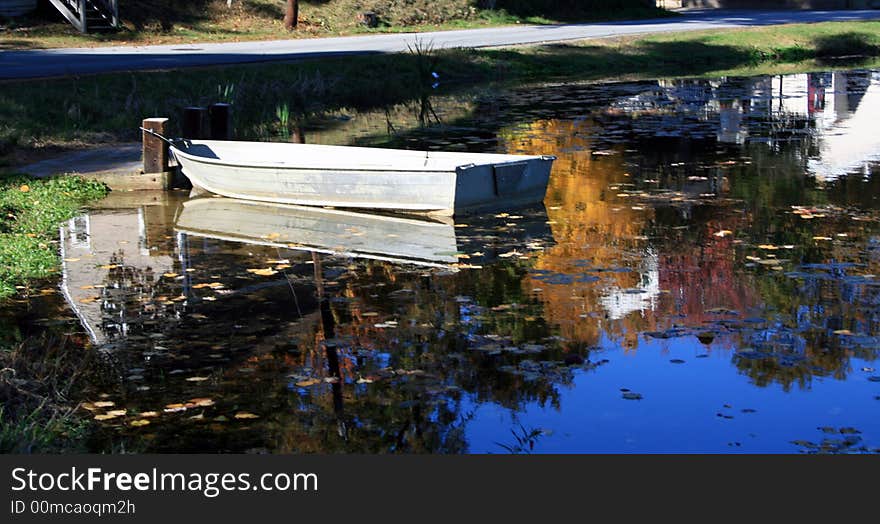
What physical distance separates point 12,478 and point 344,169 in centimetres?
973

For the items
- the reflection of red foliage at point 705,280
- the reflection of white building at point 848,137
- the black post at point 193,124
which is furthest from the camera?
the black post at point 193,124

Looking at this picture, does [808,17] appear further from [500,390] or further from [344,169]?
[500,390]

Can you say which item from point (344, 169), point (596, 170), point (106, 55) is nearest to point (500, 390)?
point (344, 169)

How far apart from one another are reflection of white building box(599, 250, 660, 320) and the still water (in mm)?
30

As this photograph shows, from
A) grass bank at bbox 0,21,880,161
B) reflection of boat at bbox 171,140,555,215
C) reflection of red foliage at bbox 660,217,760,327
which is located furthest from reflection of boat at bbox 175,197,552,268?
grass bank at bbox 0,21,880,161

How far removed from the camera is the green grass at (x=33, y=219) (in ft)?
41.3

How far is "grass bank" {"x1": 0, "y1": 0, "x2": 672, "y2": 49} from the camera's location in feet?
112

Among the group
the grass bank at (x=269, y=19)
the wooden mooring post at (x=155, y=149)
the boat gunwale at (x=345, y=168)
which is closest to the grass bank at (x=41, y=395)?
the boat gunwale at (x=345, y=168)

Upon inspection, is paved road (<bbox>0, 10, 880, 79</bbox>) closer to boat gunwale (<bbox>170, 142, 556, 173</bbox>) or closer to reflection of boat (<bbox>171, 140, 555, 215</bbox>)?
boat gunwale (<bbox>170, 142, 556, 173</bbox>)

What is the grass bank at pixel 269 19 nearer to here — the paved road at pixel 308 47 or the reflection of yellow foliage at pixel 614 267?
the paved road at pixel 308 47

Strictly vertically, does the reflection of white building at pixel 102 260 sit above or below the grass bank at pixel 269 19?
below

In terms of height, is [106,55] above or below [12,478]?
above

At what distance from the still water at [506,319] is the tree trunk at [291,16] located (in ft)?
72.7

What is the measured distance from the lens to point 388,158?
17.1 meters
